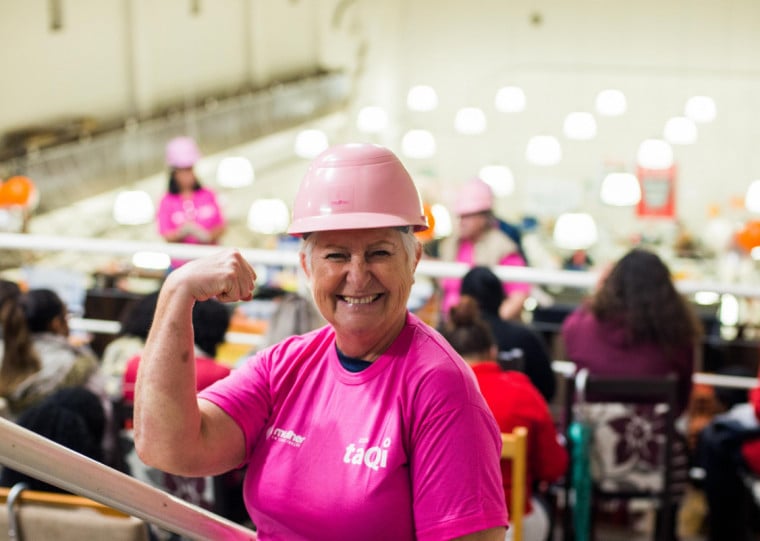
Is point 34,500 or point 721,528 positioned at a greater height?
point 34,500

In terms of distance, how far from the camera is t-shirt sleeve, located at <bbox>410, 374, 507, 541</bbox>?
141cm

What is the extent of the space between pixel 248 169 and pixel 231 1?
3.55 m

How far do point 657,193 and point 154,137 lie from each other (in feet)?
19.0

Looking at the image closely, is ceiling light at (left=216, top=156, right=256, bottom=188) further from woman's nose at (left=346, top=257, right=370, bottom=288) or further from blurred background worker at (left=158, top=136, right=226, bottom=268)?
woman's nose at (left=346, top=257, right=370, bottom=288)

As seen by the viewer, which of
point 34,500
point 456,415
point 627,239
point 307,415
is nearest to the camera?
point 456,415

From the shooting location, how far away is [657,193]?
11844mm

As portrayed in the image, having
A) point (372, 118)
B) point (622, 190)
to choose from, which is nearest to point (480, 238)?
point (622, 190)

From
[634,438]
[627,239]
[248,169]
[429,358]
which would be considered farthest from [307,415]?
[627,239]

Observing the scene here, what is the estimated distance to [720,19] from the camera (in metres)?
12.1

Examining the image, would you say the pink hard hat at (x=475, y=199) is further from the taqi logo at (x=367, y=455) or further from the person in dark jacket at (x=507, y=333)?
the taqi logo at (x=367, y=455)

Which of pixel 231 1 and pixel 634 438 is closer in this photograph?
pixel 634 438

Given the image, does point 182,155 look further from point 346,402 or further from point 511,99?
point 346,402

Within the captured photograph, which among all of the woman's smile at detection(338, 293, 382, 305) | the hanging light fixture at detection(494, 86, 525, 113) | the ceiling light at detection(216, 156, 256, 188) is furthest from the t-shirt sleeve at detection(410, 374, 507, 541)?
the hanging light fixture at detection(494, 86, 525, 113)

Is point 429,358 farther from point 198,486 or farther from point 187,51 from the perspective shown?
point 187,51
